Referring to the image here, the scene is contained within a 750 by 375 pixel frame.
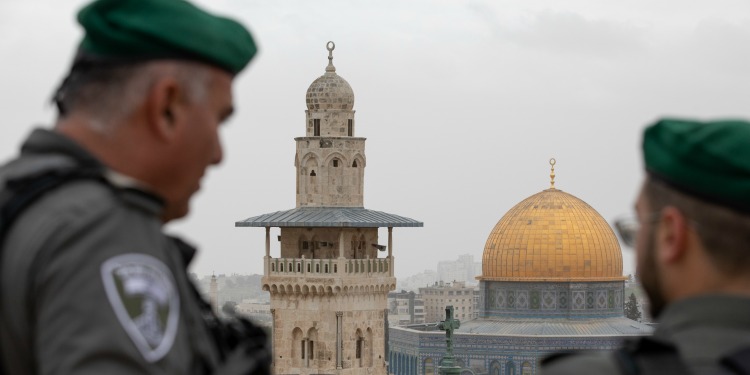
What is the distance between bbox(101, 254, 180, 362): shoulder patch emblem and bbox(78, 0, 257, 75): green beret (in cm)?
38

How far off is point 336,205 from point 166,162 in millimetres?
34284

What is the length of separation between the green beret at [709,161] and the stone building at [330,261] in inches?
1314

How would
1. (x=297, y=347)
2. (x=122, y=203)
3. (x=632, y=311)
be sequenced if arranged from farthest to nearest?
(x=632, y=311) → (x=297, y=347) → (x=122, y=203)

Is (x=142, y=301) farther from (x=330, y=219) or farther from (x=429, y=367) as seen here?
(x=429, y=367)

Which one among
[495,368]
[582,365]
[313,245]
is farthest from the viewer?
[495,368]

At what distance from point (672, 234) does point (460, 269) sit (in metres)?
177

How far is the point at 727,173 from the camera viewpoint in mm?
2580

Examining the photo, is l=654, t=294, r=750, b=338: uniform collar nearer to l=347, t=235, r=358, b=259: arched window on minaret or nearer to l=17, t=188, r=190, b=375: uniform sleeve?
l=17, t=188, r=190, b=375: uniform sleeve

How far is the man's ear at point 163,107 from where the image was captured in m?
2.51

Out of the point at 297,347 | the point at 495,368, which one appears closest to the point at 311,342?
the point at 297,347

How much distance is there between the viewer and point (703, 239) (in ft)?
8.52

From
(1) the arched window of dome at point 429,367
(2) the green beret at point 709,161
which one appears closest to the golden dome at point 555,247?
(1) the arched window of dome at point 429,367

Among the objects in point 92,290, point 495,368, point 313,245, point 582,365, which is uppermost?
point 313,245

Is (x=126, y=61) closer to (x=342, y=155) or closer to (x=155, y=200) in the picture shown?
(x=155, y=200)
